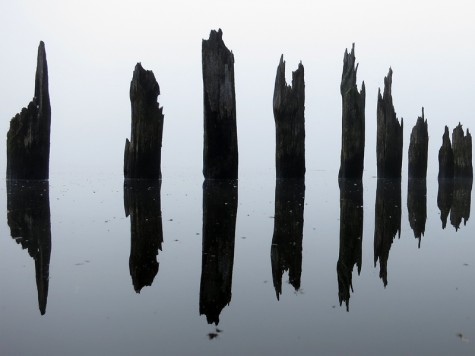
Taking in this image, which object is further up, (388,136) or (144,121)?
(144,121)

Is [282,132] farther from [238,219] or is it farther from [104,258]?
[104,258]

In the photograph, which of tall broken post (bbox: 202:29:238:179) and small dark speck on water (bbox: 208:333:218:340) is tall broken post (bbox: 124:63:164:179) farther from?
small dark speck on water (bbox: 208:333:218:340)

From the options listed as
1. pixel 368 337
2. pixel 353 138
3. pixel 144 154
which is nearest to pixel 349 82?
pixel 353 138

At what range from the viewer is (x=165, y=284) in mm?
3422

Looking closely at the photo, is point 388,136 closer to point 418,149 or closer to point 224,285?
point 418,149

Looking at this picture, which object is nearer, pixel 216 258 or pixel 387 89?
pixel 216 258

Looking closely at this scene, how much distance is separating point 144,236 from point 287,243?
54.2 inches

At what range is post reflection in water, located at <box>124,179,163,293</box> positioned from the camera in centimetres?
367

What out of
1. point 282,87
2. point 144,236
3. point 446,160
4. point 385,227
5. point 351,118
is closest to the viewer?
point 144,236

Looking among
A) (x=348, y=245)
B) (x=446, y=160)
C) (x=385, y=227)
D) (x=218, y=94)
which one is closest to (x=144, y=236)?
(x=348, y=245)

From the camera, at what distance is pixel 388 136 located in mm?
16312

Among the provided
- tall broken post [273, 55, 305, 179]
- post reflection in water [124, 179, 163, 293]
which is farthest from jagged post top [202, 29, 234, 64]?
post reflection in water [124, 179, 163, 293]

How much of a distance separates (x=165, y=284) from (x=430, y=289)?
163 centimetres

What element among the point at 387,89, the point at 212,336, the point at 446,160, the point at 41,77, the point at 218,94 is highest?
the point at 387,89
